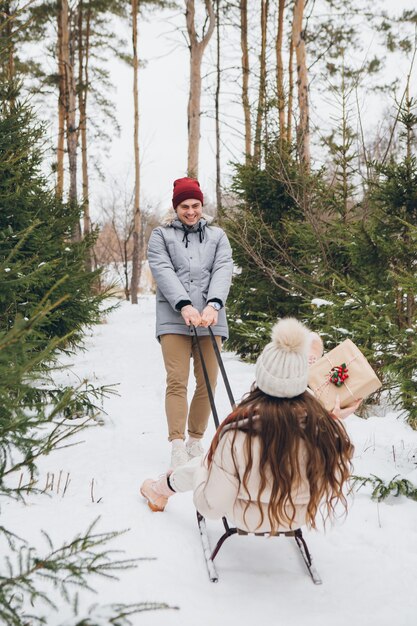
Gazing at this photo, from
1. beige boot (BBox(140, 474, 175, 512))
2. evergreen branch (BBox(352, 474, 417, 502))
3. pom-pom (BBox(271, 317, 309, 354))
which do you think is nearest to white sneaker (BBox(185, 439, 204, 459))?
beige boot (BBox(140, 474, 175, 512))

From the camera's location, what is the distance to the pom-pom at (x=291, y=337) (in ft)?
6.64

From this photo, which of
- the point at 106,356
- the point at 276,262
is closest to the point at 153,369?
the point at 106,356

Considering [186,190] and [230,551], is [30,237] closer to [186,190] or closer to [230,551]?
[186,190]

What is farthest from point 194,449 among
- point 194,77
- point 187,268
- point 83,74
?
point 83,74

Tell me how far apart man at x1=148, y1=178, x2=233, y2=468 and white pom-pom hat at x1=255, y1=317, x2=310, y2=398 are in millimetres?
1399

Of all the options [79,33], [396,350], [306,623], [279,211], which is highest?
[79,33]

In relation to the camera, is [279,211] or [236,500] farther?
[279,211]

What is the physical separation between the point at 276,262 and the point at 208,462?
18.1ft

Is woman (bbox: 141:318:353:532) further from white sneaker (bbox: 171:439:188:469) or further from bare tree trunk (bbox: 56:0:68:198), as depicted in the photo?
bare tree trunk (bbox: 56:0:68:198)

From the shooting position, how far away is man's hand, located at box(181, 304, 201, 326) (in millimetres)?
3340

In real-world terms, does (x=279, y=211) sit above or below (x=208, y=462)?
above

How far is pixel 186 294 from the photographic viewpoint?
3512mm

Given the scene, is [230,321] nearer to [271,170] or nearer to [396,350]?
[271,170]

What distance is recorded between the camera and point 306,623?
7.00 ft
